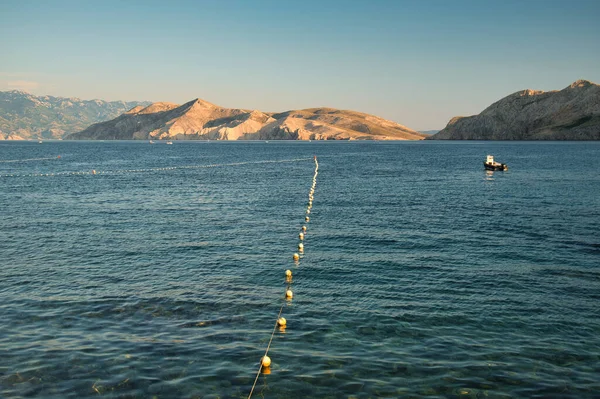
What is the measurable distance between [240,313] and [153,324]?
472 cm

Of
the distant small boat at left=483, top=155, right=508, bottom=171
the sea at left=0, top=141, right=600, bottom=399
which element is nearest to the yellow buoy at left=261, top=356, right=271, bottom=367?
the sea at left=0, top=141, right=600, bottom=399

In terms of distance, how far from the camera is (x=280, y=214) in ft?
201

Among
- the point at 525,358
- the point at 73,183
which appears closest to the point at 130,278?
the point at 525,358

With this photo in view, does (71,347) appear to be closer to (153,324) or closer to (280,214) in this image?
(153,324)

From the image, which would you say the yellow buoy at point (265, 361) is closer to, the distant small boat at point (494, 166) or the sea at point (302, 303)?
the sea at point (302, 303)

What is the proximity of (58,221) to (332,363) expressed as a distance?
43.8 m

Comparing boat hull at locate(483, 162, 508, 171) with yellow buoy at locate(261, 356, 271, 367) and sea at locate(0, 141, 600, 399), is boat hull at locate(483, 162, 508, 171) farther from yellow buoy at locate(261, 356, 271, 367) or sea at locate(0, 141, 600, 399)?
yellow buoy at locate(261, 356, 271, 367)

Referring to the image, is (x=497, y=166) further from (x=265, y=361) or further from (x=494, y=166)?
(x=265, y=361)

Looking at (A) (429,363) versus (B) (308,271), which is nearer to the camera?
(A) (429,363)

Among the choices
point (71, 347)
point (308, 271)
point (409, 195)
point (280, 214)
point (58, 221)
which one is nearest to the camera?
point (71, 347)

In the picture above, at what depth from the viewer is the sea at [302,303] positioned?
20.6 m

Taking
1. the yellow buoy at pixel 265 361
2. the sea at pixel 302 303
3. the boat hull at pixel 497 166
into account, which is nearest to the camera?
the sea at pixel 302 303

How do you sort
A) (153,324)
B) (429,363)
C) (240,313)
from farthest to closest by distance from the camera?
(240,313) → (153,324) → (429,363)

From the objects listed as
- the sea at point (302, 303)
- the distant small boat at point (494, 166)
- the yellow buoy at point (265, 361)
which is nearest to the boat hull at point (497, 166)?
the distant small boat at point (494, 166)
